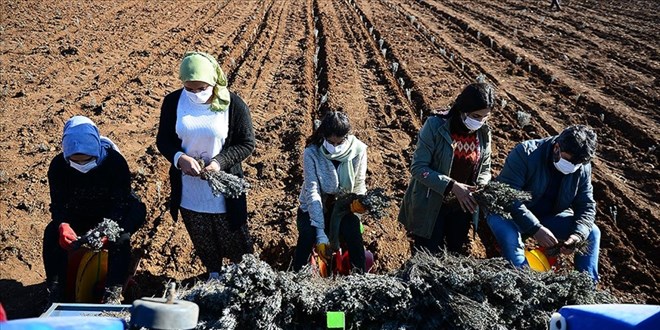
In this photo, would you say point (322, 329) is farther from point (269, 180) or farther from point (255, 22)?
point (255, 22)

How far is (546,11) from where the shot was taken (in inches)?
653

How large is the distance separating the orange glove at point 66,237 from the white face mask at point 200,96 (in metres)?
1.06

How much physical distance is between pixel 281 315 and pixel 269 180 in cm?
360

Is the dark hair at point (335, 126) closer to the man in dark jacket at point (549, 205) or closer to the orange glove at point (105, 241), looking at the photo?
the man in dark jacket at point (549, 205)

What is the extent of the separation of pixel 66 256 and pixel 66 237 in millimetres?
363

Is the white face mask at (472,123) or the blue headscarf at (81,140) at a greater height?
the white face mask at (472,123)

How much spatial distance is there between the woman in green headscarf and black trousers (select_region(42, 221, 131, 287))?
39 centimetres

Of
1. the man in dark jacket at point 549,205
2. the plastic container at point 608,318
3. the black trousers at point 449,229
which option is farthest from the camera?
the black trousers at point 449,229

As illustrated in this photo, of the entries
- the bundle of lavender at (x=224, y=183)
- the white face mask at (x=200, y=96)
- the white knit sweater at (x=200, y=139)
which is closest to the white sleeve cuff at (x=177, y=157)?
the white knit sweater at (x=200, y=139)

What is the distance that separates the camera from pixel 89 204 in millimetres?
4027

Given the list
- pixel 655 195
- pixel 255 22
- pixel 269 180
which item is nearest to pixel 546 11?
pixel 255 22

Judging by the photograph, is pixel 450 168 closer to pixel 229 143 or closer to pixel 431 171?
pixel 431 171

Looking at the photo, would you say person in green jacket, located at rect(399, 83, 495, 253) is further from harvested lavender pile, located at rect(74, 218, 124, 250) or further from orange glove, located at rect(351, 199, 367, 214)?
harvested lavender pile, located at rect(74, 218, 124, 250)

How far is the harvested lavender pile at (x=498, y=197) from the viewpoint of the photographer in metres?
3.77
